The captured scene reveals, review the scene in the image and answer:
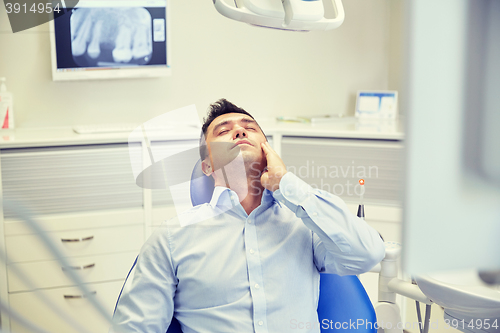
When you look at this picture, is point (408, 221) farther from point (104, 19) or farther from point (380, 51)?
point (380, 51)

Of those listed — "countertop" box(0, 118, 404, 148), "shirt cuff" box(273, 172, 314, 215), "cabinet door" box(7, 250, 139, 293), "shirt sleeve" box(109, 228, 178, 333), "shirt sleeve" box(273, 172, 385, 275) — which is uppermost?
"countertop" box(0, 118, 404, 148)

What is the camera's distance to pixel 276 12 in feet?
3.41

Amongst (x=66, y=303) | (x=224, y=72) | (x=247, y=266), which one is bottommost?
(x=66, y=303)

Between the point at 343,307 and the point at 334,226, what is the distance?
0.29 meters

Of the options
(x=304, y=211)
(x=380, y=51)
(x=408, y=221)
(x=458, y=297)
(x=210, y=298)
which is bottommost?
(x=210, y=298)

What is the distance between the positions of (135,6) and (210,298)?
181 cm

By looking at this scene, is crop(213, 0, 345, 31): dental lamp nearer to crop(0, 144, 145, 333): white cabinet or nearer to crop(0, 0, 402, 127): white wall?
crop(0, 144, 145, 333): white cabinet

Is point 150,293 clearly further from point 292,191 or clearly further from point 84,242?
point 84,242

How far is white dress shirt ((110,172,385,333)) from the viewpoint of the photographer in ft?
3.97

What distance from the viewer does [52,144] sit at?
7.21 ft

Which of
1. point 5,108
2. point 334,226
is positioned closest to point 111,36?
point 5,108

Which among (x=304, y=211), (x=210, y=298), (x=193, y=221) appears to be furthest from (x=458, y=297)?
(x=193, y=221)

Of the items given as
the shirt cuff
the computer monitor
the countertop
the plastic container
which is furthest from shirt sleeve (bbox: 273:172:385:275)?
the plastic container

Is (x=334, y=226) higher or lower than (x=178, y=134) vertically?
lower
